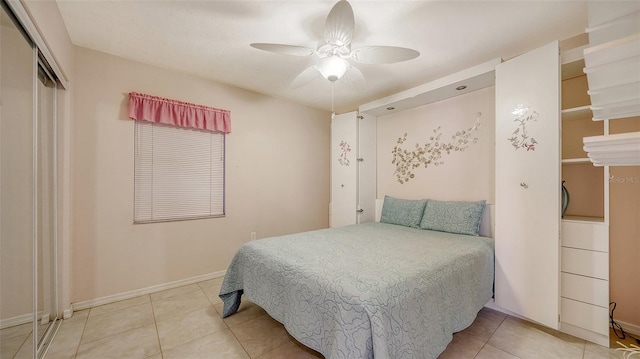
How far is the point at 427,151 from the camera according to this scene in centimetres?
313

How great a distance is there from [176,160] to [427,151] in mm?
3095

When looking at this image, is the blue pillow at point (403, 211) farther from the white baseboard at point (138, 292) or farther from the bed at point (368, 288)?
the white baseboard at point (138, 292)

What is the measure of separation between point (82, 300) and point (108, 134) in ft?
5.26

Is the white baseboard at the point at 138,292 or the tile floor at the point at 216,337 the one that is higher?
the white baseboard at the point at 138,292

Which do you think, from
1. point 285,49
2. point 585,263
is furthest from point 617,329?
point 285,49

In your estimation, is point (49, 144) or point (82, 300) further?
point (82, 300)

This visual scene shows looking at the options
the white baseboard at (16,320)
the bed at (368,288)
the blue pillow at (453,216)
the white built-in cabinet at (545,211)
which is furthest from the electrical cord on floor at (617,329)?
the white baseboard at (16,320)

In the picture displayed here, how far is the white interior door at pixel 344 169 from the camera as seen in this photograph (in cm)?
355

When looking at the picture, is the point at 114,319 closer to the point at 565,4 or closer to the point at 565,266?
the point at 565,266

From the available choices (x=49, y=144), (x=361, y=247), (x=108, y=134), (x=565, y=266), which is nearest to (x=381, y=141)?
(x=361, y=247)

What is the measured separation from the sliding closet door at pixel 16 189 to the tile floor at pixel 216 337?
46 centimetres

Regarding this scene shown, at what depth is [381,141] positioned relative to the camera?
12.2 ft

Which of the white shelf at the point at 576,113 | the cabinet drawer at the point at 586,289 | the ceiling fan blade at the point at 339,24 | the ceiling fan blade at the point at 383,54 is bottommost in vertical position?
the cabinet drawer at the point at 586,289

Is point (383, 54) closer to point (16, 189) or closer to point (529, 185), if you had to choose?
point (529, 185)
